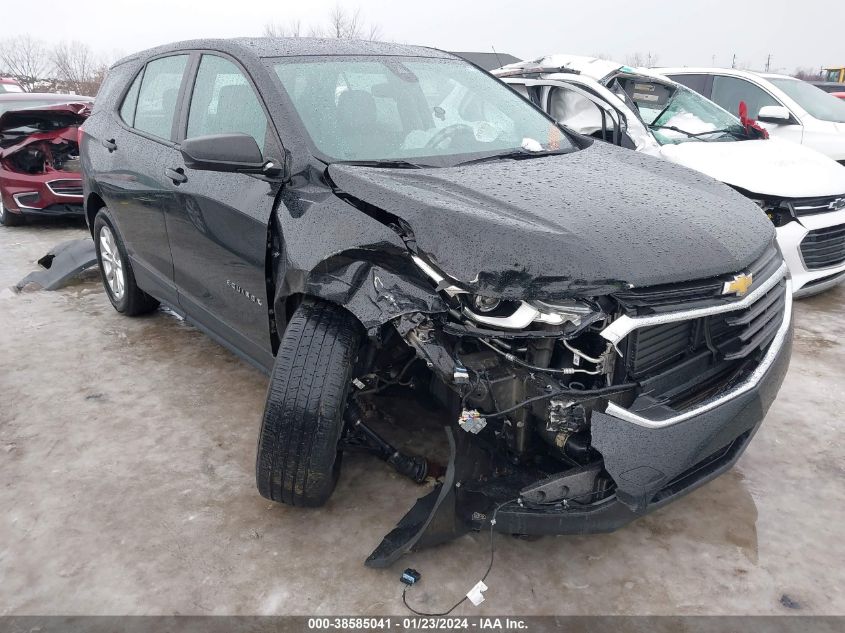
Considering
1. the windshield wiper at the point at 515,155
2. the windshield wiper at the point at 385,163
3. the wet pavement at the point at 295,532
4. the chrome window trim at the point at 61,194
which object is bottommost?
the wet pavement at the point at 295,532

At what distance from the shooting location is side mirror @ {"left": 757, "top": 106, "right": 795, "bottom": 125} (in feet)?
21.0

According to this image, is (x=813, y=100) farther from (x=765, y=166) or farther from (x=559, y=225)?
(x=559, y=225)

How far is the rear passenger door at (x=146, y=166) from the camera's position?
348 centimetres

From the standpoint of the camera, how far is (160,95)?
3.70 m

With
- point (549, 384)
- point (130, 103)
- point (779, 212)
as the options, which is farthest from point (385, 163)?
point (779, 212)

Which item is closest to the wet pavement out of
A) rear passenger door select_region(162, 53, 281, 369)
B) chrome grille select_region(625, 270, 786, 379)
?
rear passenger door select_region(162, 53, 281, 369)

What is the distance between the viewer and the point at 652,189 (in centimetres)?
253

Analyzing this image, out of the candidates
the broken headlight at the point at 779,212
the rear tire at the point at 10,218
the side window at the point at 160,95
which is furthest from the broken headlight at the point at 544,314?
the rear tire at the point at 10,218

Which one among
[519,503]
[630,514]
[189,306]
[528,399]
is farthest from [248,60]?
[630,514]

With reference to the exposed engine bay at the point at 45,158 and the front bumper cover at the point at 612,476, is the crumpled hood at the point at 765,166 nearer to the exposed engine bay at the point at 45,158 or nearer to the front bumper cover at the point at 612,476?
the front bumper cover at the point at 612,476

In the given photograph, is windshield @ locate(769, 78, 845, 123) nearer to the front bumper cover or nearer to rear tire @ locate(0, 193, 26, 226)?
the front bumper cover

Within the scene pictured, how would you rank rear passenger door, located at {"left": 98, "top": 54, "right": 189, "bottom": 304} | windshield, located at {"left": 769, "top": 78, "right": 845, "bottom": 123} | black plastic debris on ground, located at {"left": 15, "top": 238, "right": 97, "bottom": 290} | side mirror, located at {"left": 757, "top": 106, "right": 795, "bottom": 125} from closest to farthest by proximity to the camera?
rear passenger door, located at {"left": 98, "top": 54, "right": 189, "bottom": 304} < black plastic debris on ground, located at {"left": 15, "top": 238, "right": 97, "bottom": 290} < side mirror, located at {"left": 757, "top": 106, "right": 795, "bottom": 125} < windshield, located at {"left": 769, "top": 78, "right": 845, "bottom": 123}

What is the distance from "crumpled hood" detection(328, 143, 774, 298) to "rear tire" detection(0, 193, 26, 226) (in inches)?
262

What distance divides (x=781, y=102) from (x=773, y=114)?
21.4 inches
